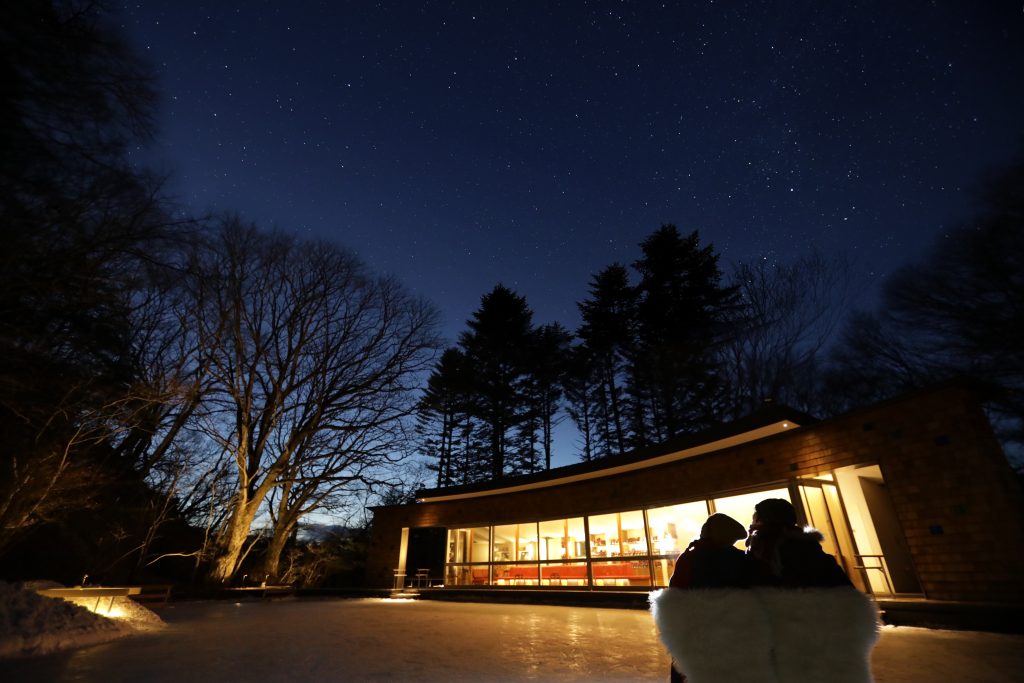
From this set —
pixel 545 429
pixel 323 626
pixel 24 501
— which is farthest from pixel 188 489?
pixel 545 429

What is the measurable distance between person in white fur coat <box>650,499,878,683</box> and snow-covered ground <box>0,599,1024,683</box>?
7.83 feet

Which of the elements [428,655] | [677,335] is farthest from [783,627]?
[677,335]

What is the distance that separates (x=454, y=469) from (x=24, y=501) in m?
17.5

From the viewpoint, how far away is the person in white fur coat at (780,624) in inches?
60.5

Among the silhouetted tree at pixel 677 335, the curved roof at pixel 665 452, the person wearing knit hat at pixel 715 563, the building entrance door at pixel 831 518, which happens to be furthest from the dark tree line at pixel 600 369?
the person wearing knit hat at pixel 715 563

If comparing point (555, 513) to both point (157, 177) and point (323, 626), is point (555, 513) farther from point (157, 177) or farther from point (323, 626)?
point (157, 177)

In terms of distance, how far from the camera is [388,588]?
1467cm

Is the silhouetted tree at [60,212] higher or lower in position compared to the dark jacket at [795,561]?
higher

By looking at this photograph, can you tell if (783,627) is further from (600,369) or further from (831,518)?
(600,369)

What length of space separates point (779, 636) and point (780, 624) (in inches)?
1.7

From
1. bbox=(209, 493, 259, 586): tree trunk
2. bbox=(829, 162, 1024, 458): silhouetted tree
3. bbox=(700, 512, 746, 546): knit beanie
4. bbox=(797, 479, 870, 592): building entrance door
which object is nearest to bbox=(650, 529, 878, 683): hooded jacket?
bbox=(700, 512, 746, 546): knit beanie

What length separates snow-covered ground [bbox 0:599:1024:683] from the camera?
362cm

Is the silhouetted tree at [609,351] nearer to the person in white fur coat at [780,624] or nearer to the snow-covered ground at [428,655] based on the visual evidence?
the snow-covered ground at [428,655]

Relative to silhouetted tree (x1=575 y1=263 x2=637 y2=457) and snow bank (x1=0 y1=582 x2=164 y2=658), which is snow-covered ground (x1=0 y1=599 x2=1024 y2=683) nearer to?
snow bank (x1=0 y1=582 x2=164 y2=658)
